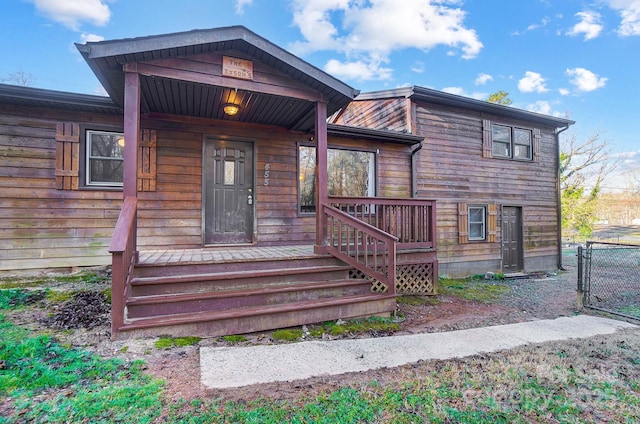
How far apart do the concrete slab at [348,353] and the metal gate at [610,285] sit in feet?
4.52

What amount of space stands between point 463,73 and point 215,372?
22385 mm

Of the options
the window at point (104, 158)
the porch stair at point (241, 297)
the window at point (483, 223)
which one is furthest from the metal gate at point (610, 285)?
the window at point (104, 158)

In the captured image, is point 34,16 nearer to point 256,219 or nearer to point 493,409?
point 256,219

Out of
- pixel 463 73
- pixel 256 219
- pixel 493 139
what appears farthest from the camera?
pixel 463 73

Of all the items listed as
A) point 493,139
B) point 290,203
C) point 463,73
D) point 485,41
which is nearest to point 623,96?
point 463,73

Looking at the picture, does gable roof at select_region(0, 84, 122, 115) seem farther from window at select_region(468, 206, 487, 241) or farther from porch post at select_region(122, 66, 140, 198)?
window at select_region(468, 206, 487, 241)

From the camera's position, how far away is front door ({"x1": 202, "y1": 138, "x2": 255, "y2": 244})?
5.70 m

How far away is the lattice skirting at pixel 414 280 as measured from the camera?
216 inches

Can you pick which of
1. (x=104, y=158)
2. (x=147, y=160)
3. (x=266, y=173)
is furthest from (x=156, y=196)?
(x=266, y=173)

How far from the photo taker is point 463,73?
19969 millimetres

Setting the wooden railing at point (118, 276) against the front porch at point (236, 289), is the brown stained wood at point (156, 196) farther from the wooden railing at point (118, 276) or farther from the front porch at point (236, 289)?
the wooden railing at point (118, 276)

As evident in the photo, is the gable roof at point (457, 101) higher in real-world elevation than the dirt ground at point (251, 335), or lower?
higher

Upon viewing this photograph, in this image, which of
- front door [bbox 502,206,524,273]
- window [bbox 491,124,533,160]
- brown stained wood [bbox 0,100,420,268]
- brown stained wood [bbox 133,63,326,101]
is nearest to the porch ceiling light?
brown stained wood [bbox 0,100,420,268]

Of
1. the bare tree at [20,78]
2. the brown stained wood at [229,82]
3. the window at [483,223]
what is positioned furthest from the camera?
the bare tree at [20,78]
